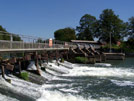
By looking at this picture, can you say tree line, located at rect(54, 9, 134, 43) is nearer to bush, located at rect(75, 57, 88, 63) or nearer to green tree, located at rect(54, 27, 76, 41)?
green tree, located at rect(54, 27, 76, 41)

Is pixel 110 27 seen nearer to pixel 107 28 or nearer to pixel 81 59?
pixel 107 28

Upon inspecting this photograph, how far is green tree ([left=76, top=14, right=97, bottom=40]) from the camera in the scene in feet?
305

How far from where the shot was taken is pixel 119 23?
8250 cm

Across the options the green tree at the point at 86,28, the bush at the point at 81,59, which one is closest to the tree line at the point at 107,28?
the green tree at the point at 86,28

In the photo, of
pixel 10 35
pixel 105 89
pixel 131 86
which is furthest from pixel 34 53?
pixel 131 86

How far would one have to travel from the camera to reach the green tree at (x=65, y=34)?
328 ft

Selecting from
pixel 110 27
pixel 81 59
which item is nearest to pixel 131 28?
pixel 110 27

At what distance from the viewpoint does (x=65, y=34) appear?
102 metres

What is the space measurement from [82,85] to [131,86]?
477 cm

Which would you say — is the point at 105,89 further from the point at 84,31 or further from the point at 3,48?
the point at 84,31

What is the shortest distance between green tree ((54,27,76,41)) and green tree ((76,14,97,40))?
16.0 ft

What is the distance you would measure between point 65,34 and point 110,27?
2710 centimetres

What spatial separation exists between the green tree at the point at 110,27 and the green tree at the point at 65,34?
18525mm

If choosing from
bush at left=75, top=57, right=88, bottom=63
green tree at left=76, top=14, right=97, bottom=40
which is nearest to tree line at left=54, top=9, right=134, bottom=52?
green tree at left=76, top=14, right=97, bottom=40
